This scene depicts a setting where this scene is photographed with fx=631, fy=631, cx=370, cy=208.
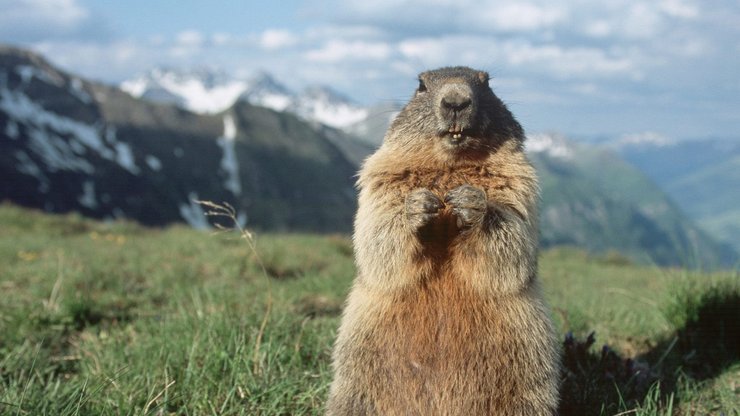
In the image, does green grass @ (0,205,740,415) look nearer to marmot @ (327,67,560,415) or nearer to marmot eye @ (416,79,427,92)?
marmot @ (327,67,560,415)

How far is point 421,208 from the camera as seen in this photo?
10.1ft

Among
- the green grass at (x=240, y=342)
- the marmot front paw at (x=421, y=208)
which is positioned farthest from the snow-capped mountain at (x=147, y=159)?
the marmot front paw at (x=421, y=208)

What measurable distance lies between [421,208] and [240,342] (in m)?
1.67

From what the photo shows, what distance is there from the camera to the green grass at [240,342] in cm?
356

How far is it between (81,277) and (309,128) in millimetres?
180992

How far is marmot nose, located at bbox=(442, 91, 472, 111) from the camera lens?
11.2ft

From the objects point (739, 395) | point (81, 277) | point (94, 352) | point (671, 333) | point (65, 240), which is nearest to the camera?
point (739, 395)

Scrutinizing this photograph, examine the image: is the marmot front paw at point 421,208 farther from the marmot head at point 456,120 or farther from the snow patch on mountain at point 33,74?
the snow patch on mountain at point 33,74

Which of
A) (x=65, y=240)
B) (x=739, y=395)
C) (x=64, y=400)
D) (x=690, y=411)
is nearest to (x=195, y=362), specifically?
(x=64, y=400)

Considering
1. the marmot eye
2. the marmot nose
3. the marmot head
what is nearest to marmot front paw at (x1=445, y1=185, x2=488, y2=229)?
the marmot head

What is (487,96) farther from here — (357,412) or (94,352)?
(94,352)

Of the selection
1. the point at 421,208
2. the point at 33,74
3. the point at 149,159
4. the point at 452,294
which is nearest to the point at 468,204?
the point at 421,208

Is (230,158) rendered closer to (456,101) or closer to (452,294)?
(456,101)

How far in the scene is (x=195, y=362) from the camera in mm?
3887
